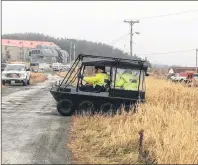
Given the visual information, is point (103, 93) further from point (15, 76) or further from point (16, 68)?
point (16, 68)

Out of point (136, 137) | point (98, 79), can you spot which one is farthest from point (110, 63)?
point (136, 137)

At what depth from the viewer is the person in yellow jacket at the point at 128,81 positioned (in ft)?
48.8

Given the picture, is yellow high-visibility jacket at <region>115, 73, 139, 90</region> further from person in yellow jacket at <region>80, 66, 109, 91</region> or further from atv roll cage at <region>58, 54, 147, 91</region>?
person in yellow jacket at <region>80, 66, 109, 91</region>

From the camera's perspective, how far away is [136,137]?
9.41 m

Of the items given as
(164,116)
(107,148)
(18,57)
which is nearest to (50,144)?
(107,148)

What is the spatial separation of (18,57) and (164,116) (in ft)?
509

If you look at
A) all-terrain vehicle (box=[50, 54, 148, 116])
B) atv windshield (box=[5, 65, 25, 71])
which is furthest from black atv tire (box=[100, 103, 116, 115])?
atv windshield (box=[5, 65, 25, 71])

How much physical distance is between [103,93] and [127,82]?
97 centimetres

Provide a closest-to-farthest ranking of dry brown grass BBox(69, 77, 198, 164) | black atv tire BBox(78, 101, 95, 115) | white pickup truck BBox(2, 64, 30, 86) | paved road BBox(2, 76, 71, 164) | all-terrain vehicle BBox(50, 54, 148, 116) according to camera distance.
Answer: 1. dry brown grass BBox(69, 77, 198, 164)
2. paved road BBox(2, 76, 71, 164)
3. black atv tire BBox(78, 101, 95, 115)
4. all-terrain vehicle BBox(50, 54, 148, 116)
5. white pickup truck BBox(2, 64, 30, 86)

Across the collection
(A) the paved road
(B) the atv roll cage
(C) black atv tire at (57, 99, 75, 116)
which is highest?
(B) the atv roll cage

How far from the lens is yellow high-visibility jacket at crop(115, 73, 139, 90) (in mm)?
14867

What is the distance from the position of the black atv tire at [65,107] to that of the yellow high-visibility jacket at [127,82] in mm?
1799

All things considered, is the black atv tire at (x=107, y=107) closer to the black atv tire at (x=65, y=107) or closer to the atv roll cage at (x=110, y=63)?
the black atv tire at (x=65, y=107)

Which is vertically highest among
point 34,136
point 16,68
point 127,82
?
point 16,68
